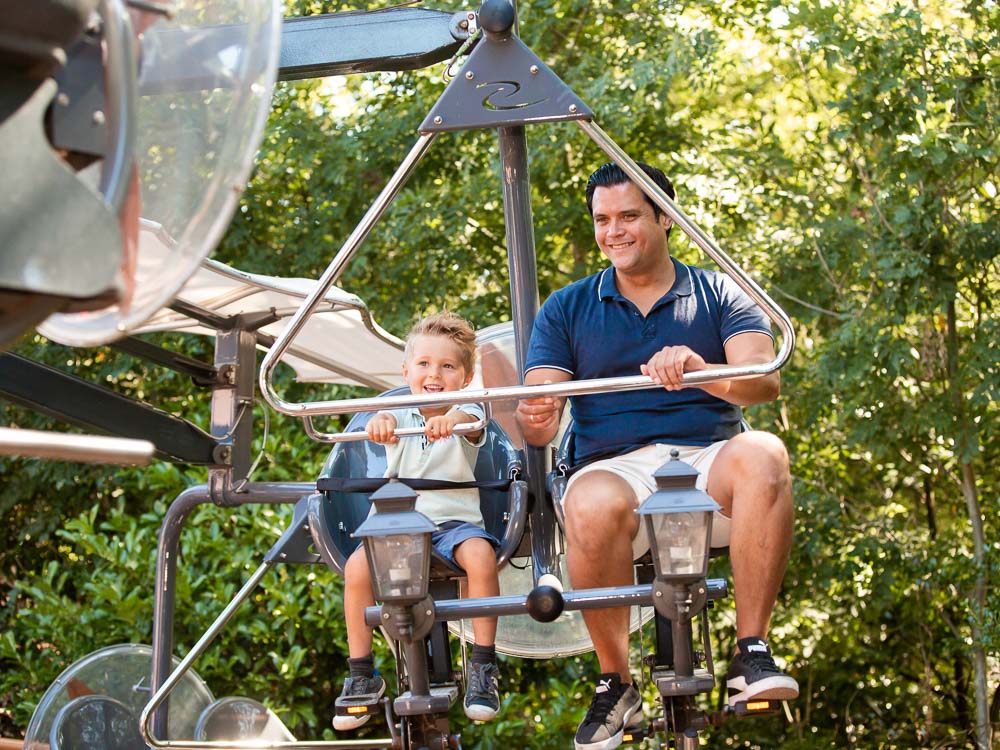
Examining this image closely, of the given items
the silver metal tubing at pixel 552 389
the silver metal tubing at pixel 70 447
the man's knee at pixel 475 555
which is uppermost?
the silver metal tubing at pixel 70 447

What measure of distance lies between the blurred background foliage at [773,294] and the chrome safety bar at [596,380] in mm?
2709

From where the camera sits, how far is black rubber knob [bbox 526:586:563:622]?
255 centimetres

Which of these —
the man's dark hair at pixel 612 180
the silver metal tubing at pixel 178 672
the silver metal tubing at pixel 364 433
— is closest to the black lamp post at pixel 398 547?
the silver metal tubing at pixel 364 433

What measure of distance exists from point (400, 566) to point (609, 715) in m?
0.54

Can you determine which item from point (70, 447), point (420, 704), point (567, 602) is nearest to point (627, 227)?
point (567, 602)

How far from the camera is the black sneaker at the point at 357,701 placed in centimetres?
300

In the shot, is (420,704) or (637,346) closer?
(420,704)

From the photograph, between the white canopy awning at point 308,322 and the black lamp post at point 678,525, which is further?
the white canopy awning at point 308,322

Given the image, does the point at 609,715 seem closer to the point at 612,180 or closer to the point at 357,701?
the point at 357,701

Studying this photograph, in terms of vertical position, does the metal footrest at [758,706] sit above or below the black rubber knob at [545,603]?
below

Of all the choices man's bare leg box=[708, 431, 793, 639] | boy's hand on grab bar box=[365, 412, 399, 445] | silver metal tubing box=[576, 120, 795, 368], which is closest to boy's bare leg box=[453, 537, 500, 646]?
boy's hand on grab bar box=[365, 412, 399, 445]

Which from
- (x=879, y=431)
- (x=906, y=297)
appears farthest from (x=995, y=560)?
(x=906, y=297)

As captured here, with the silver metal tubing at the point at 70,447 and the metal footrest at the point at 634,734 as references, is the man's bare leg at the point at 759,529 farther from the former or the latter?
the silver metal tubing at the point at 70,447

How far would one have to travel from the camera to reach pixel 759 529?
2.65m
